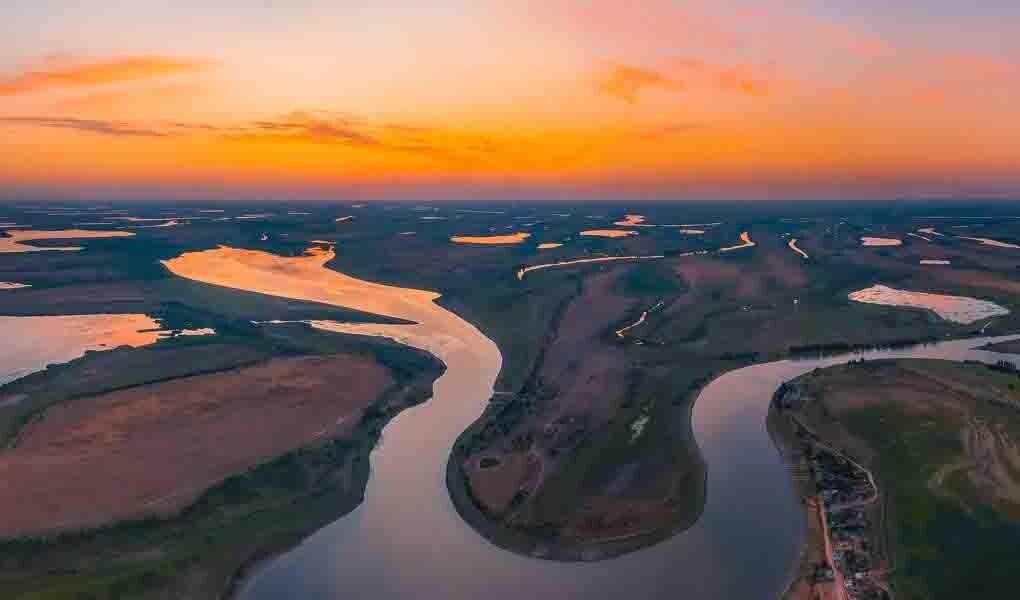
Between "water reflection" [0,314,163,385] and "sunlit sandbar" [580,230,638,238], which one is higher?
"sunlit sandbar" [580,230,638,238]

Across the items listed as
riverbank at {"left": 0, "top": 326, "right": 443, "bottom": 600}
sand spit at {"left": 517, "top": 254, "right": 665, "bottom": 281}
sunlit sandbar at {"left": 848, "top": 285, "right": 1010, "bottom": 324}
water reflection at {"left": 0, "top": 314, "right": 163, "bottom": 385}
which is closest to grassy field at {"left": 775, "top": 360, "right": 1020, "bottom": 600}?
sunlit sandbar at {"left": 848, "top": 285, "right": 1010, "bottom": 324}

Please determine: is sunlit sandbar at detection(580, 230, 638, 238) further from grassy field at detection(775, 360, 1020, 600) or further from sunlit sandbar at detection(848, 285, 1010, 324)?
grassy field at detection(775, 360, 1020, 600)

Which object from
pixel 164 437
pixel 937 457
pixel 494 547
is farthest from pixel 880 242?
pixel 164 437

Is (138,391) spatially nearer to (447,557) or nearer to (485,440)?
(485,440)

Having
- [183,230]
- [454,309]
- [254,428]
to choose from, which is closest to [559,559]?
[254,428]

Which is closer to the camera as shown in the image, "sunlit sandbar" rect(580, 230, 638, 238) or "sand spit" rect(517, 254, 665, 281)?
"sand spit" rect(517, 254, 665, 281)

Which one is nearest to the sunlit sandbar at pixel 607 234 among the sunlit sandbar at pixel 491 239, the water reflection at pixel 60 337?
the sunlit sandbar at pixel 491 239

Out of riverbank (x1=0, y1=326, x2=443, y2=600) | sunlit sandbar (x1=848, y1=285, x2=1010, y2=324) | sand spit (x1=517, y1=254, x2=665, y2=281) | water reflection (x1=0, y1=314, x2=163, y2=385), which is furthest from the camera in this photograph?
sand spit (x1=517, y1=254, x2=665, y2=281)
